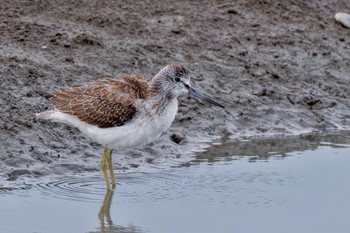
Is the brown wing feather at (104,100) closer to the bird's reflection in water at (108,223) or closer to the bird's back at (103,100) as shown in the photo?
the bird's back at (103,100)

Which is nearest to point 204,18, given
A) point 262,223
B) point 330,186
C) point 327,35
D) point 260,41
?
point 260,41

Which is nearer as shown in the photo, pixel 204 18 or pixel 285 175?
pixel 285 175

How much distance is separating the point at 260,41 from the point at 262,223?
5.05 meters

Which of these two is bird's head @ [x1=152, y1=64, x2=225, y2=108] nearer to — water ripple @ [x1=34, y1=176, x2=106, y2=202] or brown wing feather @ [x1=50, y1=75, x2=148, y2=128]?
brown wing feather @ [x1=50, y1=75, x2=148, y2=128]

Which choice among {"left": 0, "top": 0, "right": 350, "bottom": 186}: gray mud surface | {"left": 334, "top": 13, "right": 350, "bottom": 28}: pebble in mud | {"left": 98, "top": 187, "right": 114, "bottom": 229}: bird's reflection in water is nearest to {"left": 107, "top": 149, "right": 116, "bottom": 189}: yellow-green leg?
{"left": 98, "top": 187, "right": 114, "bottom": 229}: bird's reflection in water

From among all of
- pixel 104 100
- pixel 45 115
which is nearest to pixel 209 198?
pixel 104 100

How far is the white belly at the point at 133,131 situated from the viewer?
862cm

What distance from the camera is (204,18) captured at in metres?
12.6

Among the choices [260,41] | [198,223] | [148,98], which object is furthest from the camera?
[260,41]

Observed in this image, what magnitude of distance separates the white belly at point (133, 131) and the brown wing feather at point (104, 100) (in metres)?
0.06

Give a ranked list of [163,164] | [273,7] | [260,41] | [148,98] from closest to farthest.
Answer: [148,98] < [163,164] < [260,41] < [273,7]

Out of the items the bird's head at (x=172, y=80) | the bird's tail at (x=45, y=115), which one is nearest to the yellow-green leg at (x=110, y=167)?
the bird's tail at (x=45, y=115)

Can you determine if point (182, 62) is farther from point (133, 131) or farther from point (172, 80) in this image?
point (133, 131)

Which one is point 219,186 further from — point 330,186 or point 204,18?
point 204,18
